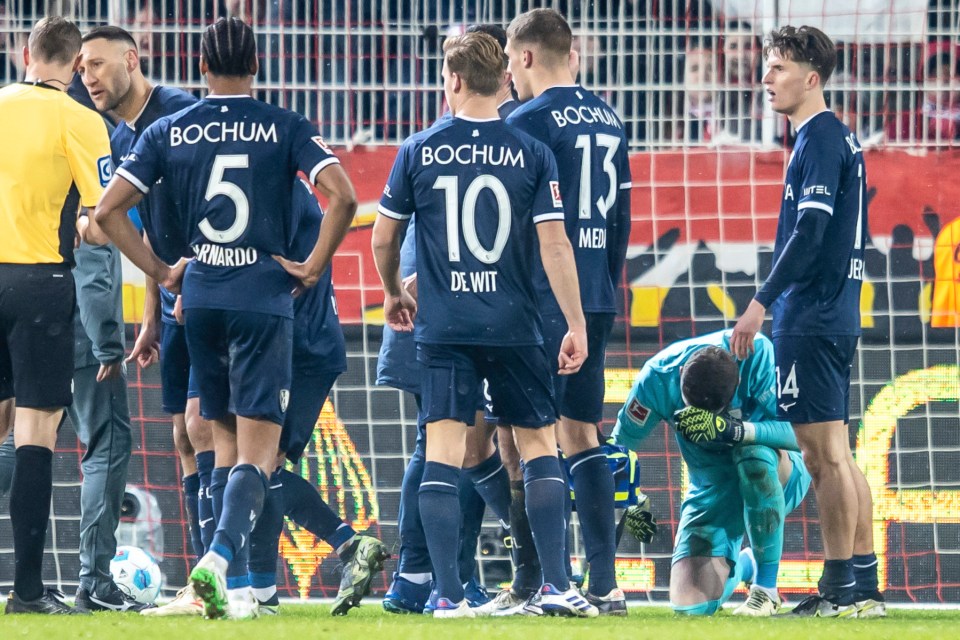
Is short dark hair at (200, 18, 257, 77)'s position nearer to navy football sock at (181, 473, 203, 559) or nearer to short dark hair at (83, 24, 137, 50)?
short dark hair at (83, 24, 137, 50)

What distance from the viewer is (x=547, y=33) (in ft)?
18.6

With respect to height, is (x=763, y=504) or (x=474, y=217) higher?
(x=474, y=217)

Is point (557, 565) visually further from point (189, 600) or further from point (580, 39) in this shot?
point (580, 39)

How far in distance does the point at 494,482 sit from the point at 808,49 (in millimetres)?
1940

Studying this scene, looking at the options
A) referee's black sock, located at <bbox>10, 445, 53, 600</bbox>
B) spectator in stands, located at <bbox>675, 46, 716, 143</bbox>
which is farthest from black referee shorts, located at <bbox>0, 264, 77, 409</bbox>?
spectator in stands, located at <bbox>675, 46, 716, 143</bbox>

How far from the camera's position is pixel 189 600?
5.26 metres

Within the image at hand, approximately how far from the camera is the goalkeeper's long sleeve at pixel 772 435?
602cm

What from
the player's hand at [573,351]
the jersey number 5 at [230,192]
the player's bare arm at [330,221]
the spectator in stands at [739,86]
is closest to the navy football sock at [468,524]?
the player's hand at [573,351]

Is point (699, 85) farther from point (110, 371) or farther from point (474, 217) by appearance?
point (110, 371)

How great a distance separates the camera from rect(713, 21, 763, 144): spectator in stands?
25.5 ft

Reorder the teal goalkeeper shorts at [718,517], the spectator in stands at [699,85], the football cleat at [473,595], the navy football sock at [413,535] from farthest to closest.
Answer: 1. the spectator in stands at [699,85]
2. the teal goalkeeper shorts at [718,517]
3. the football cleat at [473,595]
4. the navy football sock at [413,535]

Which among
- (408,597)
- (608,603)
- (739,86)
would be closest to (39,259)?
(408,597)

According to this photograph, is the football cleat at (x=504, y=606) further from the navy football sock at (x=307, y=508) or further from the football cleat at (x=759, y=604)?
the football cleat at (x=759, y=604)

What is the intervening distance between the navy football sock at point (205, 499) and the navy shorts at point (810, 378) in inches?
78.9
